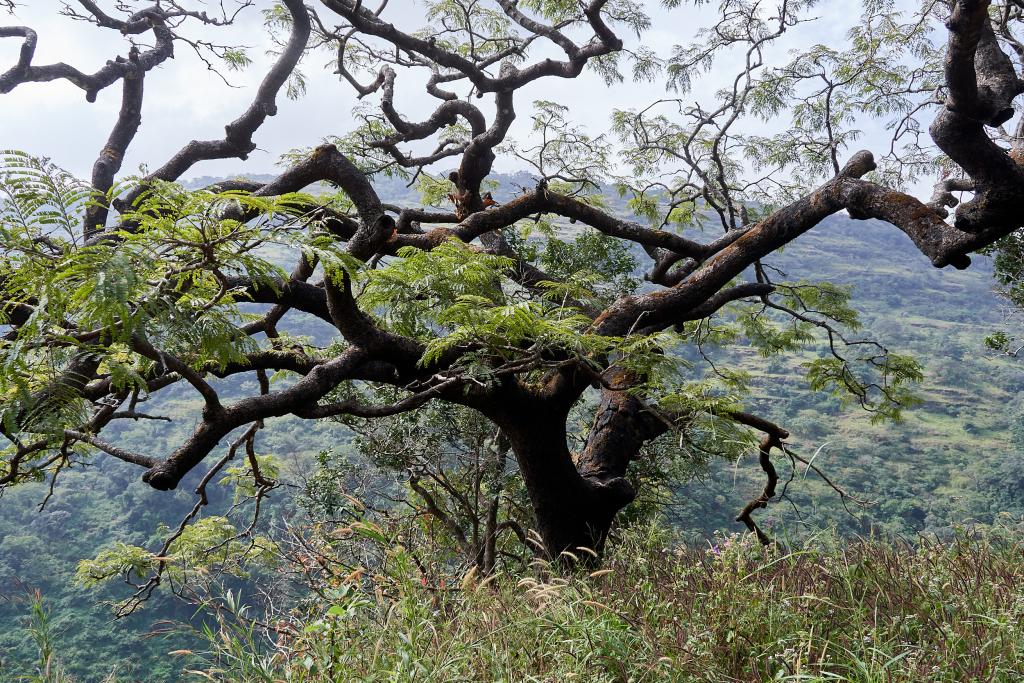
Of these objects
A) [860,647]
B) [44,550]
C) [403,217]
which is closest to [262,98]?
[403,217]

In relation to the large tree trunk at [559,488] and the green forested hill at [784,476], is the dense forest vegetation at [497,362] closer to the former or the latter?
the large tree trunk at [559,488]

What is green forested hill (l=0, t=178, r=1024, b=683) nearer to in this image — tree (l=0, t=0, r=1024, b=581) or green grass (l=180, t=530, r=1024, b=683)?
tree (l=0, t=0, r=1024, b=581)

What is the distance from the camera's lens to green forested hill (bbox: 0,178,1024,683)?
848 inches

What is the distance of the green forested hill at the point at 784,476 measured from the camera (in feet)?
70.6

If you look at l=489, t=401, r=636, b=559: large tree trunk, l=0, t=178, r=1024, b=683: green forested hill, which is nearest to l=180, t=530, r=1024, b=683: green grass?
l=489, t=401, r=636, b=559: large tree trunk

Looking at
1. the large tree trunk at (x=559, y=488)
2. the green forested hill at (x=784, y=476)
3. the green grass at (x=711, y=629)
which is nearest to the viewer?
the green grass at (x=711, y=629)

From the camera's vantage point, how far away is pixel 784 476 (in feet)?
77.5

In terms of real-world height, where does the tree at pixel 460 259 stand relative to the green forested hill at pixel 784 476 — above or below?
above

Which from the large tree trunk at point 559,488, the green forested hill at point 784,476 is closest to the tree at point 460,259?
the large tree trunk at point 559,488

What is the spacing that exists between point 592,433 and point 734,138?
458 centimetres

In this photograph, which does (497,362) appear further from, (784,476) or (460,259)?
(784,476)

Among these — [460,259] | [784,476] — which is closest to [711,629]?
[460,259]

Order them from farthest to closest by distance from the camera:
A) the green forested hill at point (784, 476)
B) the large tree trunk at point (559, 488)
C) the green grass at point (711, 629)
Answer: the green forested hill at point (784, 476) → the large tree trunk at point (559, 488) → the green grass at point (711, 629)

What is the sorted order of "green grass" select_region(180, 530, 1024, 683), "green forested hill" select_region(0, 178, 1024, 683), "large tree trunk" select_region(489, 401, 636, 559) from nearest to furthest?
"green grass" select_region(180, 530, 1024, 683) → "large tree trunk" select_region(489, 401, 636, 559) → "green forested hill" select_region(0, 178, 1024, 683)
